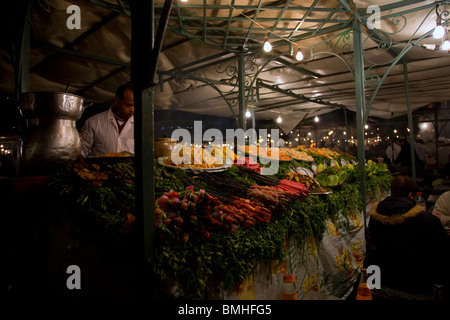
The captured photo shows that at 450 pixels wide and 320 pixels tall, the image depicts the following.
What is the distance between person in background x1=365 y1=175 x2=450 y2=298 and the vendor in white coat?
11.8ft

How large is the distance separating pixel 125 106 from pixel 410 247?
3976 millimetres

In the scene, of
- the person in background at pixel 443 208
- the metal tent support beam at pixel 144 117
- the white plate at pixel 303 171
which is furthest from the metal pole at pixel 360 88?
the metal tent support beam at pixel 144 117

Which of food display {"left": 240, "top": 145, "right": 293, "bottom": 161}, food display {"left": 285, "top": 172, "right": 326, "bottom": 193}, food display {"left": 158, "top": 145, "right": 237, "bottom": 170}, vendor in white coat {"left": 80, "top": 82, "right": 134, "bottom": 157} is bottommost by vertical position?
food display {"left": 285, "top": 172, "right": 326, "bottom": 193}

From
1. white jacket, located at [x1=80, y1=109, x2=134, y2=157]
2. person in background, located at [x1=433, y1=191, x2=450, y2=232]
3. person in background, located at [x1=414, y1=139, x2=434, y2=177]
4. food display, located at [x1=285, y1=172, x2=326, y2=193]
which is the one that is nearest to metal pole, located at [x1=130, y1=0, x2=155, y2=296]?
white jacket, located at [x1=80, y1=109, x2=134, y2=157]

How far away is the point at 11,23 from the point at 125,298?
3.80m

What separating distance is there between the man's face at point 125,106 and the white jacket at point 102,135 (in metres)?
0.12

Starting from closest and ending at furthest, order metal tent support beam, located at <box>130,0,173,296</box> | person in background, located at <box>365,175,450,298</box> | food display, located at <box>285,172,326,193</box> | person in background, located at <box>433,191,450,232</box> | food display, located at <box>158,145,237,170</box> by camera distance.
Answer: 1. metal tent support beam, located at <box>130,0,173,296</box>
2. person in background, located at <box>365,175,450,298</box>
3. food display, located at <box>158,145,237,170</box>
4. food display, located at <box>285,172,326,193</box>
5. person in background, located at <box>433,191,450,232</box>

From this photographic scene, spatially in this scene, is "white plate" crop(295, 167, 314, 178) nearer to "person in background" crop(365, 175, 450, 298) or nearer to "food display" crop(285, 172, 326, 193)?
"food display" crop(285, 172, 326, 193)

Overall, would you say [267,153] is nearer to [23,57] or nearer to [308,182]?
[308,182]

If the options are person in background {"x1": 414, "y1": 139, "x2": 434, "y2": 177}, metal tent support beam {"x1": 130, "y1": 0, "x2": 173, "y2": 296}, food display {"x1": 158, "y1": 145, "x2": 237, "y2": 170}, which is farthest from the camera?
person in background {"x1": 414, "y1": 139, "x2": 434, "y2": 177}

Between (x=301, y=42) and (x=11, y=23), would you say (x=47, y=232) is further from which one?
(x=301, y=42)

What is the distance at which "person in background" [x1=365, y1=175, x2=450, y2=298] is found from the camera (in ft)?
9.72
